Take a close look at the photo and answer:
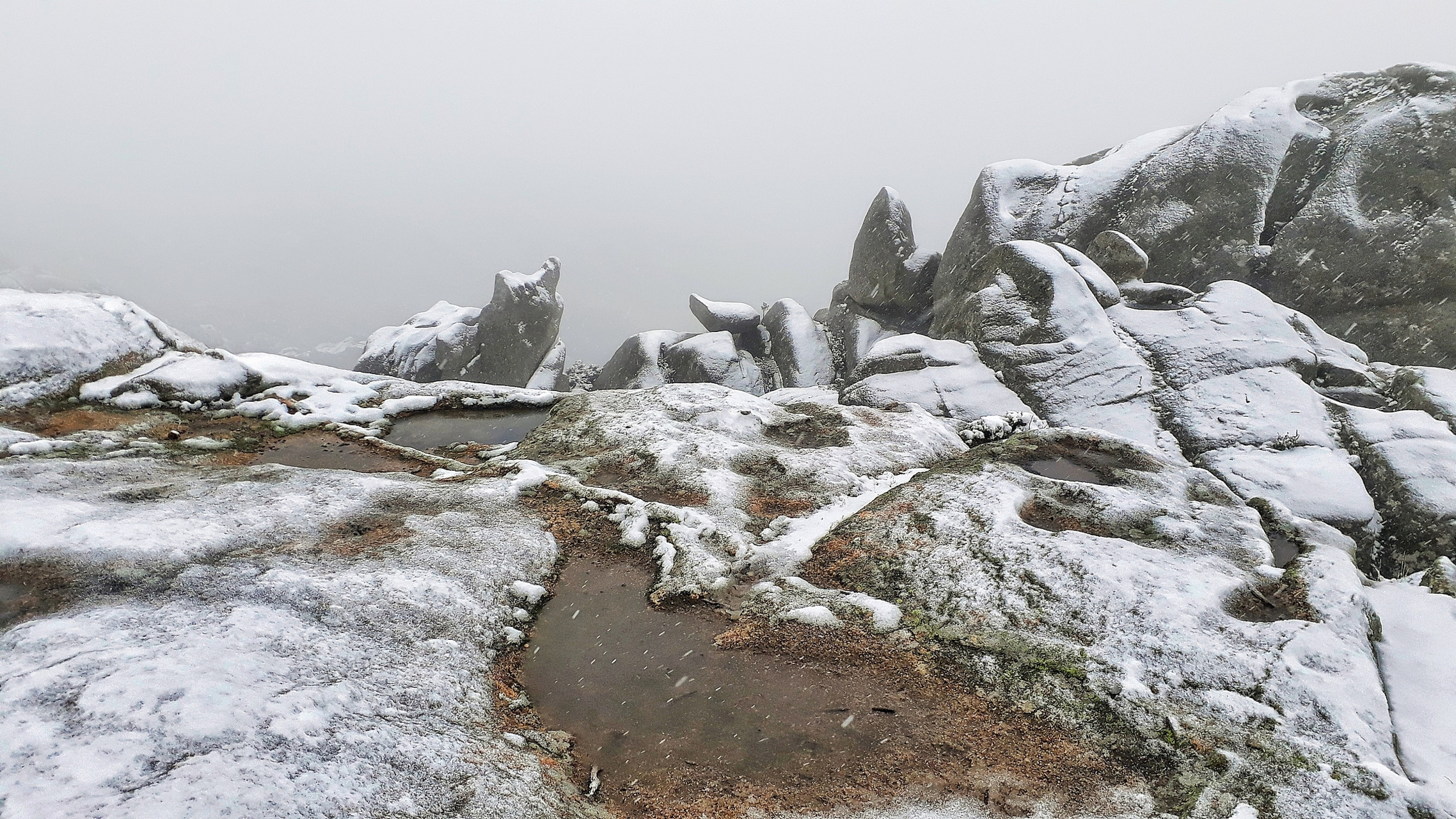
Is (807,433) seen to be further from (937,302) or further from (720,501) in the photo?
(937,302)

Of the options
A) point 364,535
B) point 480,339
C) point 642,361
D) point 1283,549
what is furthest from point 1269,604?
point 480,339

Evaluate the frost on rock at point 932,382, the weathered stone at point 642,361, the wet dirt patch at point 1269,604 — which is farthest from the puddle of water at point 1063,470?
the weathered stone at point 642,361

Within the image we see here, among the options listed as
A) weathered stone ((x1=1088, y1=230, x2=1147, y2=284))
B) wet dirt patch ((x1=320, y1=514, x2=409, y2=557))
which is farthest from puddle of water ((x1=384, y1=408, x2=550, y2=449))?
weathered stone ((x1=1088, y1=230, x2=1147, y2=284))

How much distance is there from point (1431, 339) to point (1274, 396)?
1377cm

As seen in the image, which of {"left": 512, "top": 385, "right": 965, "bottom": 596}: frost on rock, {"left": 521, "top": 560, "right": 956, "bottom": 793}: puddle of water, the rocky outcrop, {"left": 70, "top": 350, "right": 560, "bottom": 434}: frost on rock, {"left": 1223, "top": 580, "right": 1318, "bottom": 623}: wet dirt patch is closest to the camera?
{"left": 521, "top": 560, "right": 956, "bottom": 793}: puddle of water

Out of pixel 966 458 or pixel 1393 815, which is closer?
pixel 1393 815

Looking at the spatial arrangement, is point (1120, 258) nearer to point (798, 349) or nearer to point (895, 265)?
point (895, 265)

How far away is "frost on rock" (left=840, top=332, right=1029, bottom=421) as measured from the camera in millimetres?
26953

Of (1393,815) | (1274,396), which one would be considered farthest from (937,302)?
(1393,815)

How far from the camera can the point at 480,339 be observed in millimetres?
46844

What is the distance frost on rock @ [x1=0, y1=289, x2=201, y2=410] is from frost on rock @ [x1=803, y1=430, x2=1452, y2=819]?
81.8 feet

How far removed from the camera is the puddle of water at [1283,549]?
14.4 metres

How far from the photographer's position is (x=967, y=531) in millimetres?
14258

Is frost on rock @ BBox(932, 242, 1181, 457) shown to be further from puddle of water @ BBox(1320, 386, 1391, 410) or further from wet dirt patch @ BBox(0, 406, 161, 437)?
wet dirt patch @ BBox(0, 406, 161, 437)
